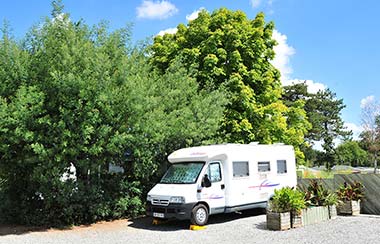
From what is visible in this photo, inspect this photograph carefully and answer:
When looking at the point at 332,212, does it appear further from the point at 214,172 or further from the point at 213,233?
the point at 213,233

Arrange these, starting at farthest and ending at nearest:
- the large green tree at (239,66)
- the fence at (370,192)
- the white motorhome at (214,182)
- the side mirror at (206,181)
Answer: the large green tree at (239,66), the fence at (370,192), the side mirror at (206,181), the white motorhome at (214,182)

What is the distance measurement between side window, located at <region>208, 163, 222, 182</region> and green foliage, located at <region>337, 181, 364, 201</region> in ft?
14.1

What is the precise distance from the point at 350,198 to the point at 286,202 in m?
3.44

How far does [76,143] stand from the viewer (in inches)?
448

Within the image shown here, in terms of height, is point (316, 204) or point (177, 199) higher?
point (177, 199)

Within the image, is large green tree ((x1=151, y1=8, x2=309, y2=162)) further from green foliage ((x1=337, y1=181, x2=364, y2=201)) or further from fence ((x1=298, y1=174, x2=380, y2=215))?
fence ((x1=298, y1=174, x2=380, y2=215))

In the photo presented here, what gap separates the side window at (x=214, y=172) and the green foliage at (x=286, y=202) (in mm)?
1962

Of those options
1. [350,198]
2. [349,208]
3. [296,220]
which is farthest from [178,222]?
[350,198]

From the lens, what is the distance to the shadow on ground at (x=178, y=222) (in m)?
11.8

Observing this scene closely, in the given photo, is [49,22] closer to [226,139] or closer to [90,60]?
[90,60]

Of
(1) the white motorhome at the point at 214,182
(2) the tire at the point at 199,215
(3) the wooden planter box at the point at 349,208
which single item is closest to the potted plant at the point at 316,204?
(3) the wooden planter box at the point at 349,208

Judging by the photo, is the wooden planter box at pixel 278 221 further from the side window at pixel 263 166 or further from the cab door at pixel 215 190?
the side window at pixel 263 166

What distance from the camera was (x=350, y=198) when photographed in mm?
13125

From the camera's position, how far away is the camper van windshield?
12.1 m
